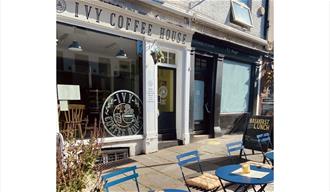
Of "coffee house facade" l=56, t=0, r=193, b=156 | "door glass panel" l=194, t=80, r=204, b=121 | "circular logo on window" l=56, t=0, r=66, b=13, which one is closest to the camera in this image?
"circular logo on window" l=56, t=0, r=66, b=13

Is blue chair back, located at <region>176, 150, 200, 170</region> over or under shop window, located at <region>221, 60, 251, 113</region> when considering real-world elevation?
under

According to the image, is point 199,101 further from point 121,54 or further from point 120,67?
point 121,54

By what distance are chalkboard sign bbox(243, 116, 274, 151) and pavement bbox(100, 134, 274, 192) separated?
1.11ft

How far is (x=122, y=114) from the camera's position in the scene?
520 centimetres

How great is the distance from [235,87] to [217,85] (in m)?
1.35

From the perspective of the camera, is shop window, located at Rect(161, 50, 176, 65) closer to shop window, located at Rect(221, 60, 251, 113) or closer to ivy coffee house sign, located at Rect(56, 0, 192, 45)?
ivy coffee house sign, located at Rect(56, 0, 192, 45)

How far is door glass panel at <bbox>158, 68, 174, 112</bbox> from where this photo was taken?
19.8 feet

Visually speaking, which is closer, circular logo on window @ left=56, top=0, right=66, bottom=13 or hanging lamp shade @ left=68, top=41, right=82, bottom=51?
circular logo on window @ left=56, top=0, right=66, bottom=13

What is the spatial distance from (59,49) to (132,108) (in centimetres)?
198

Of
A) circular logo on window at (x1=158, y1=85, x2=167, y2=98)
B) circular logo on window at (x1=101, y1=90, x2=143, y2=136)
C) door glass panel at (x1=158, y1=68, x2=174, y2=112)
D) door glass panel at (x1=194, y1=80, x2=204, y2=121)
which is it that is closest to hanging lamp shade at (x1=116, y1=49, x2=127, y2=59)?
circular logo on window at (x1=101, y1=90, x2=143, y2=136)

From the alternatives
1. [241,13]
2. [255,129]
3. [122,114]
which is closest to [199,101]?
[255,129]

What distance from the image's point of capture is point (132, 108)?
5332 mm

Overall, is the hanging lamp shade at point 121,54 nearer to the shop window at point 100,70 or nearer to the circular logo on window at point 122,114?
the shop window at point 100,70
